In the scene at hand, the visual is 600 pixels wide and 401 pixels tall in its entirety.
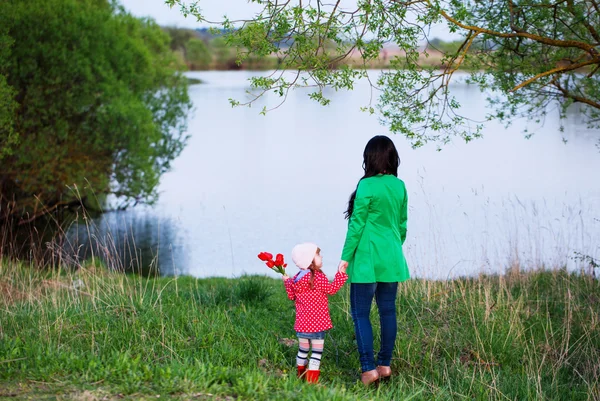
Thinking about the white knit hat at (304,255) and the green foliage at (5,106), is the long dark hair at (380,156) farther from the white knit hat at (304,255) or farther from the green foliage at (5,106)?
the green foliage at (5,106)

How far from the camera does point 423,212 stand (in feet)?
63.3

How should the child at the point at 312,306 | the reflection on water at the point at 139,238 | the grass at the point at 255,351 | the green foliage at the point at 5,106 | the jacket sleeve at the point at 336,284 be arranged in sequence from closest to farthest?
1. the grass at the point at 255,351
2. the jacket sleeve at the point at 336,284
3. the child at the point at 312,306
4. the green foliage at the point at 5,106
5. the reflection on water at the point at 139,238

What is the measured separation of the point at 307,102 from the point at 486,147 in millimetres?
27109

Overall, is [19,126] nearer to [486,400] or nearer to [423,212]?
[423,212]

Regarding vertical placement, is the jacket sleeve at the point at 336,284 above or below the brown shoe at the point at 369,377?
above

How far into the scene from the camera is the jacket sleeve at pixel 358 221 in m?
5.60

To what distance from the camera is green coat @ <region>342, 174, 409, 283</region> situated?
18.3ft

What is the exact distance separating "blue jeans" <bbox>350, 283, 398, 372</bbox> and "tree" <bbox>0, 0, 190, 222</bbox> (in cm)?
1275

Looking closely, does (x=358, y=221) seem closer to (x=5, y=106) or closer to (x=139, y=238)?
(x=5, y=106)

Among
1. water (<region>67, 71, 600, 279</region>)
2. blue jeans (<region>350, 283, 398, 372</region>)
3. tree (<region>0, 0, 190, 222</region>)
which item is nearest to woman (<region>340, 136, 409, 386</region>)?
blue jeans (<region>350, 283, 398, 372</region>)

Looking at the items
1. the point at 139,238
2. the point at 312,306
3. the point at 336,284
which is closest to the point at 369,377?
the point at 312,306

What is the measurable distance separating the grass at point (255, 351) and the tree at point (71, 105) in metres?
10.8

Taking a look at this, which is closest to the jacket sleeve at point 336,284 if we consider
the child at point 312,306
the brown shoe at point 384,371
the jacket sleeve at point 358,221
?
the child at point 312,306

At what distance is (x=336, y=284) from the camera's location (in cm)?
546
